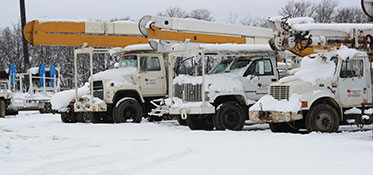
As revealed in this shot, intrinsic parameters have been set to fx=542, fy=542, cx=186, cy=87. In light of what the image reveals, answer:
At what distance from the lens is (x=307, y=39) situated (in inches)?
567

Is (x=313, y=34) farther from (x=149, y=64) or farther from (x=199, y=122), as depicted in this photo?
(x=149, y=64)

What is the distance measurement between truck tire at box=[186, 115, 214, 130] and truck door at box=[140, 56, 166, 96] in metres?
2.95

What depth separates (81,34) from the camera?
16.5m

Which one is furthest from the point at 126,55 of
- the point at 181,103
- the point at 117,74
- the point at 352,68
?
the point at 352,68

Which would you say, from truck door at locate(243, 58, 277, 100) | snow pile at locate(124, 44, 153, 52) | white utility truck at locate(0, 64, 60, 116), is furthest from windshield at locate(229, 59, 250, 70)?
white utility truck at locate(0, 64, 60, 116)

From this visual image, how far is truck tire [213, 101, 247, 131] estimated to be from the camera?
15124 mm

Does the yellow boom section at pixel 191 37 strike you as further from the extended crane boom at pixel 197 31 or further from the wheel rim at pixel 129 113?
the wheel rim at pixel 129 113

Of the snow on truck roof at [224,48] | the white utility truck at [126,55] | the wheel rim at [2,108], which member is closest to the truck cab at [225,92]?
the snow on truck roof at [224,48]

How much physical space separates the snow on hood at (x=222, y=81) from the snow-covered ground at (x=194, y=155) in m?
2.66

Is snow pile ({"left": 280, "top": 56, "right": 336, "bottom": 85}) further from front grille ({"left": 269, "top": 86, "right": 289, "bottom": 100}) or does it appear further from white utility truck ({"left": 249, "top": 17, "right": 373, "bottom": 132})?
front grille ({"left": 269, "top": 86, "right": 289, "bottom": 100})

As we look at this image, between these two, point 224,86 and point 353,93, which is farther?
point 224,86

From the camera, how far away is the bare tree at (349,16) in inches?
2317

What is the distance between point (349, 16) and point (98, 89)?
4690 centimetres

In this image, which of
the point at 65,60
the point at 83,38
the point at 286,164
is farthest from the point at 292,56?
the point at 65,60
